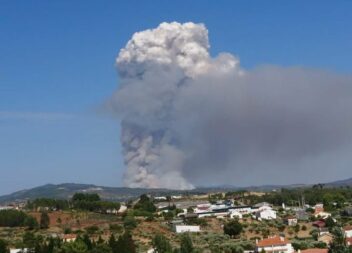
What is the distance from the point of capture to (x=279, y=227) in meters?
83.7

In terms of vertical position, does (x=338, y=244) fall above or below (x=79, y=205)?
below

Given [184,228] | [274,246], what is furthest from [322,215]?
[274,246]

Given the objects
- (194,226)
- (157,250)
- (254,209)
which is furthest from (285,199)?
(157,250)

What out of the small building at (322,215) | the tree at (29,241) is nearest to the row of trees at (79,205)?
the small building at (322,215)

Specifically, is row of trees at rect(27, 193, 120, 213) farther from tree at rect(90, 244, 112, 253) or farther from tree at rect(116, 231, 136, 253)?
tree at rect(90, 244, 112, 253)

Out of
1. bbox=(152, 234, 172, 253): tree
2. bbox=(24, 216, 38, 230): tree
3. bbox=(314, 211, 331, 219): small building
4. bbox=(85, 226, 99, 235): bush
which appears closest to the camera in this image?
bbox=(152, 234, 172, 253): tree

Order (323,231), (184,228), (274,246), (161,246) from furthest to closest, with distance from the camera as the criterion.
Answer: (184,228) < (323,231) < (274,246) < (161,246)

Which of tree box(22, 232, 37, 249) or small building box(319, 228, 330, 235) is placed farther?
small building box(319, 228, 330, 235)

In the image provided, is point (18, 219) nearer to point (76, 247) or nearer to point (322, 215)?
point (76, 247)

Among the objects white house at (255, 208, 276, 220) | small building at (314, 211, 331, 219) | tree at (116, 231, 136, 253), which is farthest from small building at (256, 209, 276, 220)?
tree at (116, 231, 136, 253)

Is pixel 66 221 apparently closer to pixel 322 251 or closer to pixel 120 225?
pixel 120 225

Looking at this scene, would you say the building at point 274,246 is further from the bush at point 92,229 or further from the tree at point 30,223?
the tree at point 30,223

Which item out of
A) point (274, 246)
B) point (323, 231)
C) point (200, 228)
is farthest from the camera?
point (200, 228)

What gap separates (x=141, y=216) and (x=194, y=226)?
16656 mm
